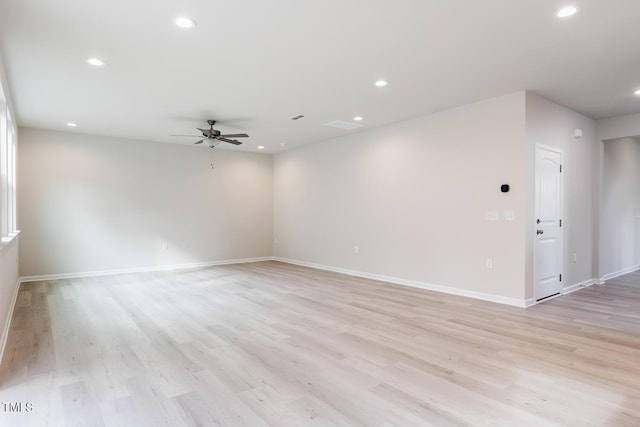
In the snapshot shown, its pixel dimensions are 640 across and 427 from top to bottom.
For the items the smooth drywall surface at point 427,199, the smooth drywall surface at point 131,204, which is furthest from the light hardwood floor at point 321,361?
the smooth drywall surface at point 131,204

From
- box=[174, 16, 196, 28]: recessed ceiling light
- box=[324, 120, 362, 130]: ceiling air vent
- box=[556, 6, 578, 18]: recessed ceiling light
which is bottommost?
box=[174, 16, 196, 28]: recessed ceiling light

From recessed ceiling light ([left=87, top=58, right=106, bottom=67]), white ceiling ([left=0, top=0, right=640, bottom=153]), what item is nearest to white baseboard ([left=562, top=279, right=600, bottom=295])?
white ceiling ([left=0, top=0, right=640, bottom=153])

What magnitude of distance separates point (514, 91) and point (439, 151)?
1272 mm

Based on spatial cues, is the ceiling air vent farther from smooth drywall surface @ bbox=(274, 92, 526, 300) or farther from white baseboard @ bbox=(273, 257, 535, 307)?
white baseboard @ bbox=(273, 257, 535, 307)

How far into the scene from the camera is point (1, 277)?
10.3ft

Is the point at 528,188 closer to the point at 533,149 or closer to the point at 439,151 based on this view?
the point at 533,149

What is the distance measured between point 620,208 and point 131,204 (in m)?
9.66

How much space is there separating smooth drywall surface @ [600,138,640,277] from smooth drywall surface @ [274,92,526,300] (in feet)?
9.20

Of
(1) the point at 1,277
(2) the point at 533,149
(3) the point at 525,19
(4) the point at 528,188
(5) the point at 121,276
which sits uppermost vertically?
(3) the point at 525,19

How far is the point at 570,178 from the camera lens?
211 inches

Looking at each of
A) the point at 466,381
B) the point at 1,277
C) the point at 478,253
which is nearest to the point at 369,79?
the point at 478,253

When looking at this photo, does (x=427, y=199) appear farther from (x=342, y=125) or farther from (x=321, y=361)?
(x=321, y=361)

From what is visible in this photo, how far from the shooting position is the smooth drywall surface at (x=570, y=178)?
4531 mm

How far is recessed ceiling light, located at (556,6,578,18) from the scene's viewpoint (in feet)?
8.59
